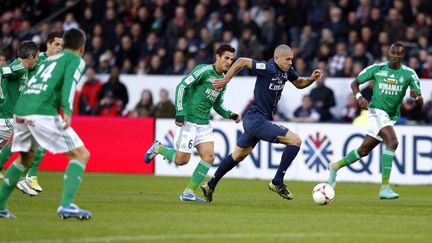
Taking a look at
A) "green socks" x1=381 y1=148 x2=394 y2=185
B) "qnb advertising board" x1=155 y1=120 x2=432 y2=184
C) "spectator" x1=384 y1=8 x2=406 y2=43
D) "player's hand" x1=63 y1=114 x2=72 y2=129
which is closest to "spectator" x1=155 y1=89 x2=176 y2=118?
"qnb advertising board" x1=155 y1=120 x2=432 y2=184

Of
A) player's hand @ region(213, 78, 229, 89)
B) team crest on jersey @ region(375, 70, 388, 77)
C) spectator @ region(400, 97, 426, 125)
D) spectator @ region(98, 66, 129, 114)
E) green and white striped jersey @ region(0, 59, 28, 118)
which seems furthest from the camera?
spectator @ region(98, 66, 129, 114)

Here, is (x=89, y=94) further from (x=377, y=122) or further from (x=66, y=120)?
(x=66, y=120)

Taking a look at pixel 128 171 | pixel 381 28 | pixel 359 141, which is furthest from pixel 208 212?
pixel 381 28

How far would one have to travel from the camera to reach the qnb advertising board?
21250mm

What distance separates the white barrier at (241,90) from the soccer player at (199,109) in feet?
28.4

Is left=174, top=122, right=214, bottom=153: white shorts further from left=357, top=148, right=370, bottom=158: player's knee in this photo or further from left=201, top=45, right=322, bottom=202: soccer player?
left=357, top=148, right=370, bottom=158: player's knee

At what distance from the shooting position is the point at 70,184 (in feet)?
37.1

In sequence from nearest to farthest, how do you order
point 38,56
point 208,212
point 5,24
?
point 208,212, point 38,56, point 5,24

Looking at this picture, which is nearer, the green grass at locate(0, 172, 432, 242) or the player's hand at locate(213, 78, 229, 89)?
the green grass at locate(0, 172, 432, 242)

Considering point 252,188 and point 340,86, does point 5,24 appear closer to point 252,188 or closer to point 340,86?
point 340,86

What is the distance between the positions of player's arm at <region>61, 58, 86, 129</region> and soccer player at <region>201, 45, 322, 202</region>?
3.87 m

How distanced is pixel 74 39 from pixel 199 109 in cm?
429

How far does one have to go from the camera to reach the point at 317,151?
22.2 metres

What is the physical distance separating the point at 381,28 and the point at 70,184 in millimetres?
14646
